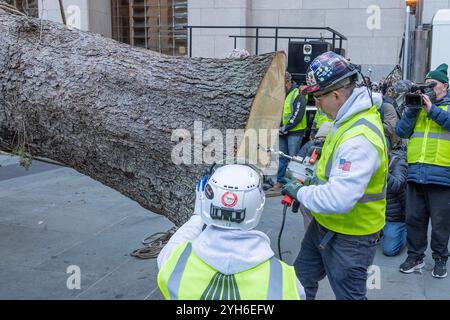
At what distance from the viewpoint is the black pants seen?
450 centimetres

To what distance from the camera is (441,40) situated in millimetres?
8469

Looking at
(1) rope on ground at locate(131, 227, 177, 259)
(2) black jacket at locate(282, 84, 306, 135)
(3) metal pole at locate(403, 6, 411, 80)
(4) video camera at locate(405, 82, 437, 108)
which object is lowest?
(1) rope on ground at locate(131, 227, 177, 259)

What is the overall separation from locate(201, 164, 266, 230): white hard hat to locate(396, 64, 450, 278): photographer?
9.50 feet

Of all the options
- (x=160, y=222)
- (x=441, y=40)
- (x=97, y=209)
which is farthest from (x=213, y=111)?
(x=441, y=40)

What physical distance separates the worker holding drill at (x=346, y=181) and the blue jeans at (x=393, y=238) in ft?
7.18

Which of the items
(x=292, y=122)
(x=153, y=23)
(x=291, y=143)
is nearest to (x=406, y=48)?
(x=292, y=122)

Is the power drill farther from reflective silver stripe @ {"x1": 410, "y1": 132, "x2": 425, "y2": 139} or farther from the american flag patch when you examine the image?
reflective silver stripe @ {"x1": 410, "y1": 132, "x2": 425, "y2": 139}

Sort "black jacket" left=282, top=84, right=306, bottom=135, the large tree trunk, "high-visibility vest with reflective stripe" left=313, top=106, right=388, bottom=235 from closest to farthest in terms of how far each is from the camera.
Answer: "high-visibility vest with reflective stripe" left=313, top=106, right=388, bottom=235 < the large tree trunk < "black jacket" left=282, top=84, right=306, bottom=135

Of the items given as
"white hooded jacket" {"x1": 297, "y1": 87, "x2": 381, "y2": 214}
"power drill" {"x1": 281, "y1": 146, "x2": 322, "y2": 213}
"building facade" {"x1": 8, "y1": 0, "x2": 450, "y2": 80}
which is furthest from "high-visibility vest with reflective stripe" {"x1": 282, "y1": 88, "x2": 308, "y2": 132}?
"white hooded jacket" {"x1": 297, "y1": 87, "x2": 381, "y2": 214}

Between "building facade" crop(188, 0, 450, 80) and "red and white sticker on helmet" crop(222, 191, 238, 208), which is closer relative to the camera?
"red and white sticker on helmet" crop(222, 191, 238, 208)

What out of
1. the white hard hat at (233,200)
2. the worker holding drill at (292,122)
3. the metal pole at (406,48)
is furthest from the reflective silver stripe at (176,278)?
the metal pole at (406,48)

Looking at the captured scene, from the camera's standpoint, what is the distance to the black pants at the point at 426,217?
177 inches

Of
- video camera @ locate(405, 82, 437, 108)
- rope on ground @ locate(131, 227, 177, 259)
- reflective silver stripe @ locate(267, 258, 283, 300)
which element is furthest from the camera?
rope on ground @ locate(131, 227, 177, 259)

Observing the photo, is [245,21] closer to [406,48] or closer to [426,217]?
[406,48]
